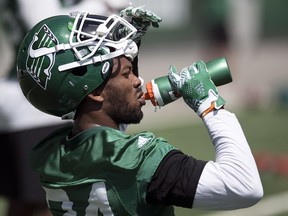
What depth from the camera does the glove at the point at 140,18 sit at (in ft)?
11.3

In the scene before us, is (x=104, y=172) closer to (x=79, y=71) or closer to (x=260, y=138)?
(x=79, y=71)

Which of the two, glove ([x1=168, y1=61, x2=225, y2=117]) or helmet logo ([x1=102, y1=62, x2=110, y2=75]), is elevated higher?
helmet logo ([x1=102, y1=62, x2=110, y2=75])

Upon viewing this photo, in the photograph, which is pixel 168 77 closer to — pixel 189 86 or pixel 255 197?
pixel 189 86

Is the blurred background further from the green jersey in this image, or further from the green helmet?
the green jersey

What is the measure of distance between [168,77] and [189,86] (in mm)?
145

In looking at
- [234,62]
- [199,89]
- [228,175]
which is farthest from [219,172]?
[234,62]

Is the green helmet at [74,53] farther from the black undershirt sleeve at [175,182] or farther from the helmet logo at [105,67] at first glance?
the black undershirt sleeve at [175,182]

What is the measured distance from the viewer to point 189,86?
338cm

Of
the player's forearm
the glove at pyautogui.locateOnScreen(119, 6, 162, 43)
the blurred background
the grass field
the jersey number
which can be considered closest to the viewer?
the player's forearm

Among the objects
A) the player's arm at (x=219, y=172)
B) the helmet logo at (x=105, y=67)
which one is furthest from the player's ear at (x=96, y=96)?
the player's arm at (x=219, y=172)

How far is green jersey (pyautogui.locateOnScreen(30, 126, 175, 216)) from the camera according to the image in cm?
327

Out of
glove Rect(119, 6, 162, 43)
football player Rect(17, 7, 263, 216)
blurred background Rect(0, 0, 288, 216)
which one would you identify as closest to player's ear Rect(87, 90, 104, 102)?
football player Rect(17, 7, 263, 216)

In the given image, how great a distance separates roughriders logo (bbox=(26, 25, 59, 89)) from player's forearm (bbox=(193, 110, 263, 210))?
26.9 inches

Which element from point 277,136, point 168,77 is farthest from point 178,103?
point 168,77
